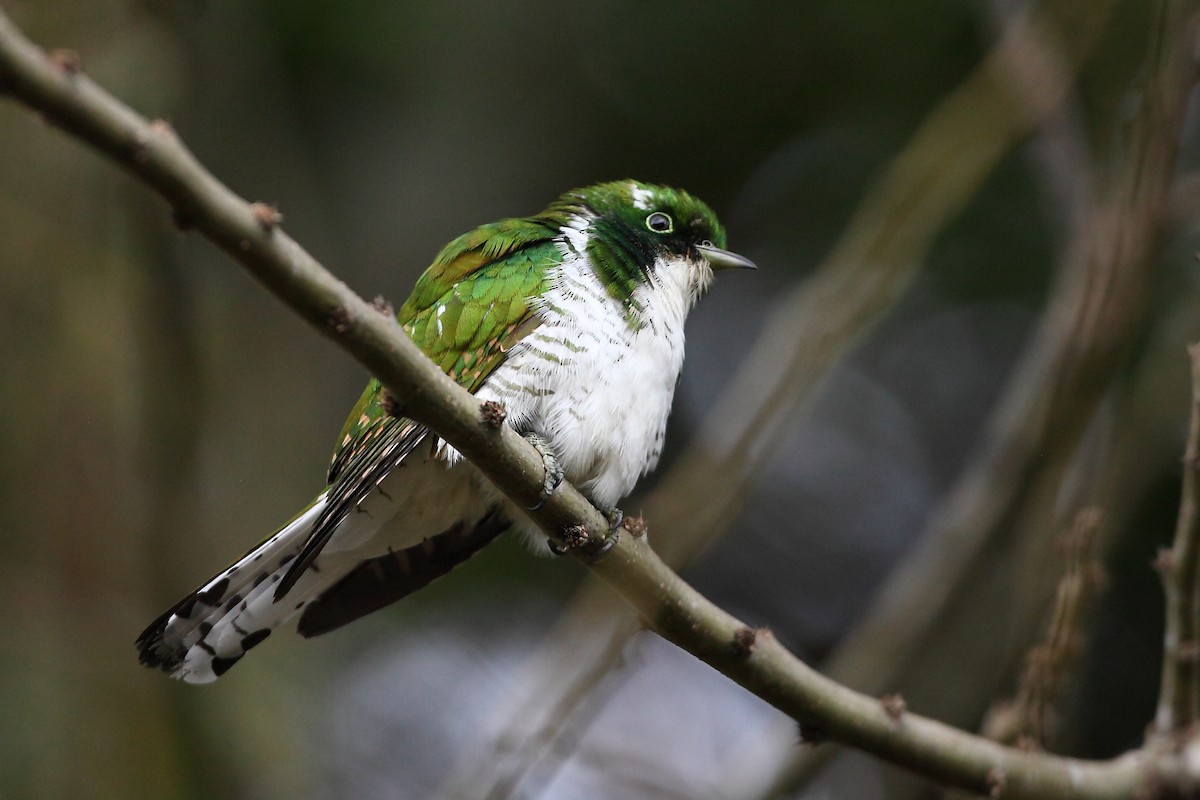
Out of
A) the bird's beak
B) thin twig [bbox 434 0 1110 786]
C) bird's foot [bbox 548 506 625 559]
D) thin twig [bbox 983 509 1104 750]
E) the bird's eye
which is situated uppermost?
the bird's eye

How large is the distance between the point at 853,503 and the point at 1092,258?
2.85 m

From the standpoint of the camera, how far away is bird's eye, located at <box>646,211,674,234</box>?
378 centimetres

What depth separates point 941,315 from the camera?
21.0ft

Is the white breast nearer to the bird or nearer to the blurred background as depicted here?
the bird

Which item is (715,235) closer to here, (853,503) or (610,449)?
(610,449)

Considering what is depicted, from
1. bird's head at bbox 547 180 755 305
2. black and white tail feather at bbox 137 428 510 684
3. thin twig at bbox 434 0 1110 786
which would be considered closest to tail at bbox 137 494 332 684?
black and white tail feather at bbox 137 428 510 684

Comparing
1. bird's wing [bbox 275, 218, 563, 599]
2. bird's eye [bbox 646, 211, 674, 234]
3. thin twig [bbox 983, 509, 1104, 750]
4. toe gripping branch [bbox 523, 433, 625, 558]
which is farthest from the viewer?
bird's eye [bbox 646, 211, 674, 234]

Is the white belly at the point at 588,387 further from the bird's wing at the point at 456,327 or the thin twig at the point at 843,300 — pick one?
the thin twig at the point at 843,300

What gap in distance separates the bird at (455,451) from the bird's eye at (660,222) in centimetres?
25

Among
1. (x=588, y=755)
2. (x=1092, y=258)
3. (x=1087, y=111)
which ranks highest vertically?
(x=1092, y=258)

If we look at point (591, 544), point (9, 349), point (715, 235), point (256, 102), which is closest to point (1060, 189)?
point (715, 235)

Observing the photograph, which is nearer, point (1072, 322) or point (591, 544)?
point (591, 544)

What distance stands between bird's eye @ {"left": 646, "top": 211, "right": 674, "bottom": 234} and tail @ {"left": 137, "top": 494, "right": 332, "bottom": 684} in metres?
1.47

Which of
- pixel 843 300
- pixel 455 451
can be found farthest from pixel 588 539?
pixel 843 300
